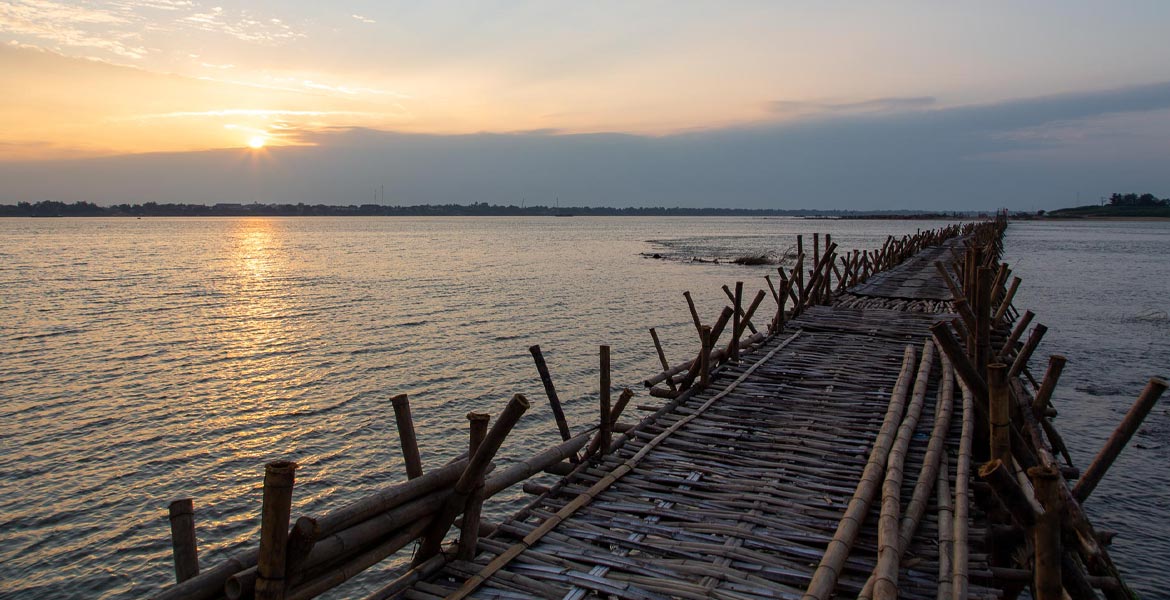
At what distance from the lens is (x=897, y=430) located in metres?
7.46

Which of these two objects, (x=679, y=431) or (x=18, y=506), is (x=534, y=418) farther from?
(x=18, y=506)

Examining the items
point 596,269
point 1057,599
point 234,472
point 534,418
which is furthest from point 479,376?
point 596,269

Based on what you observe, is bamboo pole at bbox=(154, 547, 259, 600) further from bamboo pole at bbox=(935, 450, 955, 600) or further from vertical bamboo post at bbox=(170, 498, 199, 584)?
bamboo pole at bbox=(935, 450, 955, 600)

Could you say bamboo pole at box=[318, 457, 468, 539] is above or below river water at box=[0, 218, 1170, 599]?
above

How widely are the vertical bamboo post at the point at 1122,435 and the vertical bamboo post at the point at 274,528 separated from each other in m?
5.30

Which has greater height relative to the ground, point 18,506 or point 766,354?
point 766,354

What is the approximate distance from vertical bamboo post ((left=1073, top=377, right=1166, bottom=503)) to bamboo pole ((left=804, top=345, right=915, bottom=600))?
1448 millimetres

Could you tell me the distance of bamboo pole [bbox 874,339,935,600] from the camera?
167 inches

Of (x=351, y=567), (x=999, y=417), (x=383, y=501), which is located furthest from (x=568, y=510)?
(x=999, y=417)

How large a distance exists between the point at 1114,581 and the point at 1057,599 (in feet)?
8.01

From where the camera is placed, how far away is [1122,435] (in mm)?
5316

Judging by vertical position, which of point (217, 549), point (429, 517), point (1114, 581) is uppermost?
point (429, 517)

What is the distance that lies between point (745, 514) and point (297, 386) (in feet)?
39.1

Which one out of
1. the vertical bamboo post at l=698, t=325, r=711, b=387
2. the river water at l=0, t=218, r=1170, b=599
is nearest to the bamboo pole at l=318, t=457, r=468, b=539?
the river water at l=0, t=218, r=1170, b=599
